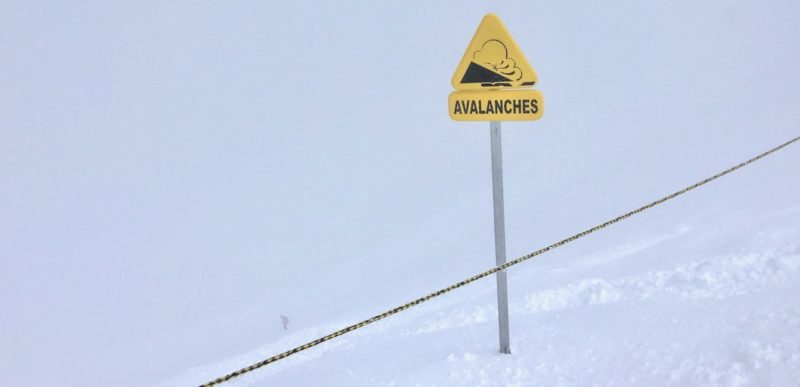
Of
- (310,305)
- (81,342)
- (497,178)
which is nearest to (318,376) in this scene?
(497,178)

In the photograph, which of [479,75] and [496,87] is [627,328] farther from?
[479,75]

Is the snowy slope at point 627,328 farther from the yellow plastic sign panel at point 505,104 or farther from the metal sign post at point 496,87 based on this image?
the yellow plastic sign panel at point 505,104

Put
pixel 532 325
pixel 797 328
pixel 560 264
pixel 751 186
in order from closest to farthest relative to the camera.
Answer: pixel 797 328
pixel 532 325
pixel 560 264
pixel 751 186

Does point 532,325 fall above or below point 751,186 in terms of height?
below

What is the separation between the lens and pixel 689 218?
6.33 m

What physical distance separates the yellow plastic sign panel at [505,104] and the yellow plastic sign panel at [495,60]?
1.9 inches

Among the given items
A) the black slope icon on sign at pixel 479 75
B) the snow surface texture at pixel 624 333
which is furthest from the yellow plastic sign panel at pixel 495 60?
the snow surface texture at pixel 624 333

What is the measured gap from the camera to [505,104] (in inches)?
115

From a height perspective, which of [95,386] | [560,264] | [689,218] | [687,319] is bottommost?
[95,386]

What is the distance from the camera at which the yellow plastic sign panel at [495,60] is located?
2861 mm

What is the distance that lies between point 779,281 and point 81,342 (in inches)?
692

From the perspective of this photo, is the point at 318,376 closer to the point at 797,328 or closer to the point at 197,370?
the point at 797,328

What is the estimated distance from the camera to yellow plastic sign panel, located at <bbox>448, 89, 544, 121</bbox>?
2.91 m

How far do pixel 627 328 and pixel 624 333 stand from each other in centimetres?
8
